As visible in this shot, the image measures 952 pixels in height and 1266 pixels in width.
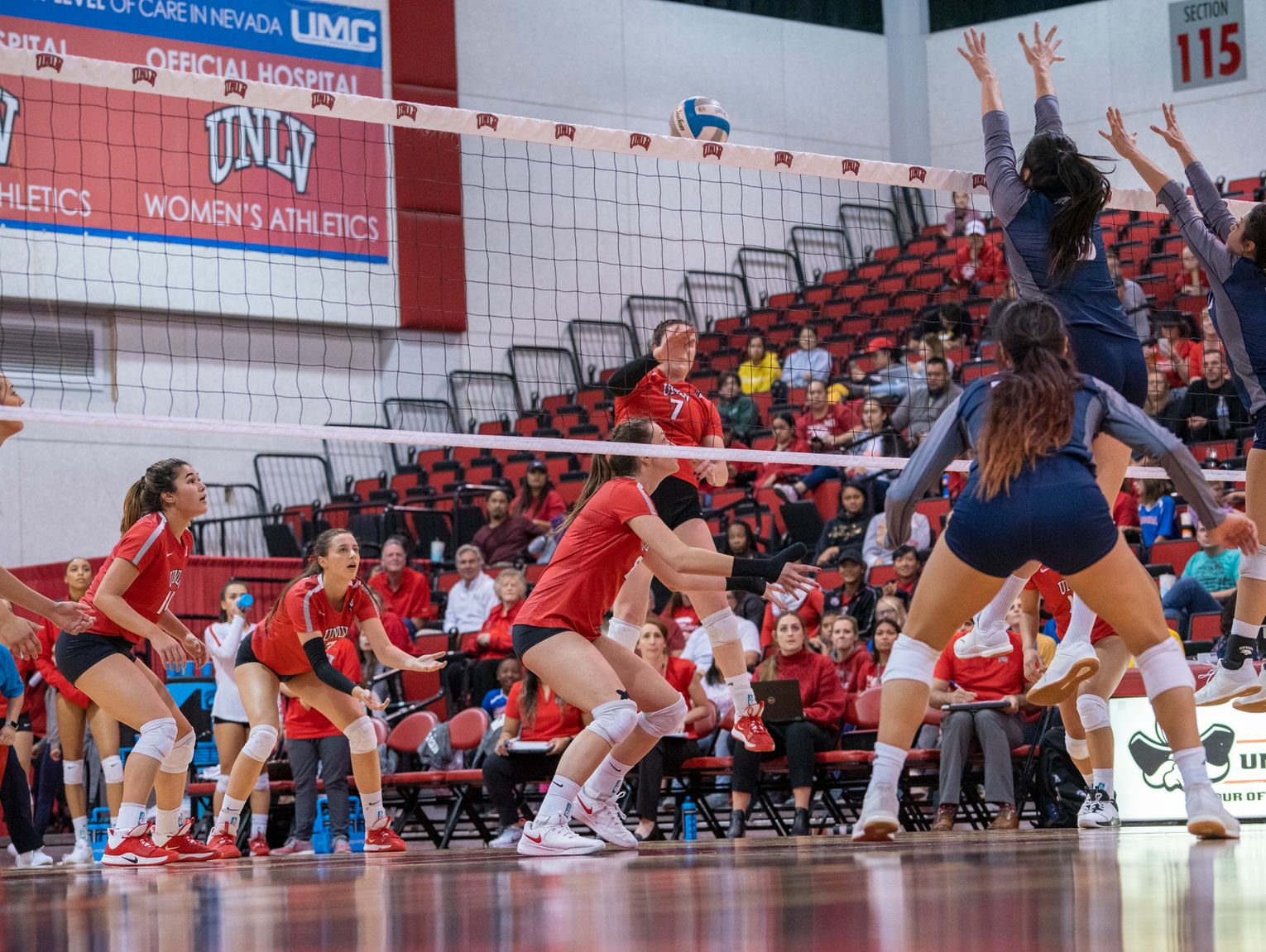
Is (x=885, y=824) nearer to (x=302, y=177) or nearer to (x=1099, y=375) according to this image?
(x=1099, y=375)

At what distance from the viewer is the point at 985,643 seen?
23.5ft

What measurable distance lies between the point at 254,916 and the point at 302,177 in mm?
18091

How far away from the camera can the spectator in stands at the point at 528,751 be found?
425 inches

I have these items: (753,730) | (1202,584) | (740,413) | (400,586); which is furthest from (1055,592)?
(740,413)

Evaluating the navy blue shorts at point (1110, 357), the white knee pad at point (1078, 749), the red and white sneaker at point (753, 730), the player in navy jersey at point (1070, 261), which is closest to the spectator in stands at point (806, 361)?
the red and white sneaker at point (753, 730)

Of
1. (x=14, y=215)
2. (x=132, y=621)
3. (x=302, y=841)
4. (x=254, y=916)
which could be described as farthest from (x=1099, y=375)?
(x=14, y=215)

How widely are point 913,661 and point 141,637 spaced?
4690 millimetres

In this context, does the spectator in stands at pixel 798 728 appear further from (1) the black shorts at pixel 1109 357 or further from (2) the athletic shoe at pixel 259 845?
(1) the black shorts at pixel 1109 357

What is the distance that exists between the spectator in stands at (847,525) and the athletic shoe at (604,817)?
647 centimetres

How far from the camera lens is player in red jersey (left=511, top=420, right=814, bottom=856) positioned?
711 centimetres

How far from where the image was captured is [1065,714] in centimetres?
818

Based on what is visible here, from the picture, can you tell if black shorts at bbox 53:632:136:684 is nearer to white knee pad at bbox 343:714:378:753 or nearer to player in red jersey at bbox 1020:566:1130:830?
white knee pad at bbox 343:714:378:753

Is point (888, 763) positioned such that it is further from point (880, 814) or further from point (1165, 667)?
point (1165, 667)

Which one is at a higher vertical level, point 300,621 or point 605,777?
point 300,621
